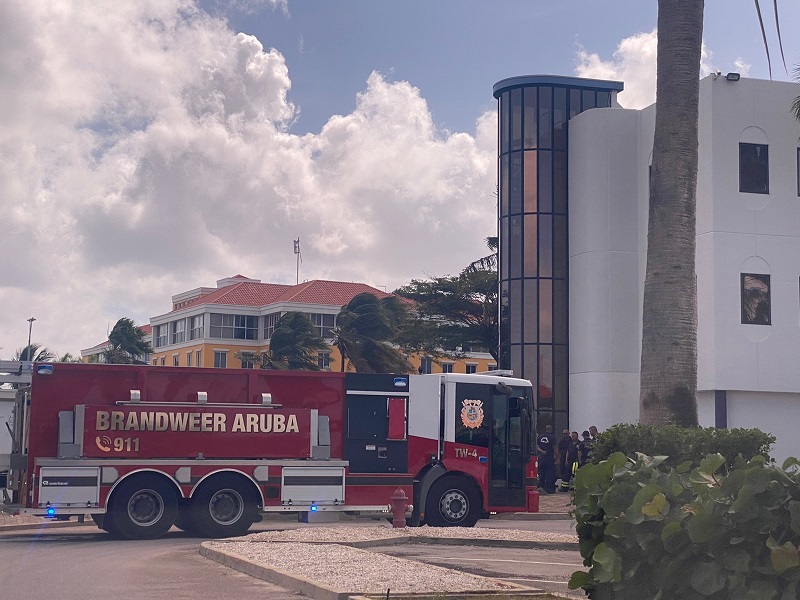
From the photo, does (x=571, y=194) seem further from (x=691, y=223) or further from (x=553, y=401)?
(x=691, y=223)

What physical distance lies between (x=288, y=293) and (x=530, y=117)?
54575 mm

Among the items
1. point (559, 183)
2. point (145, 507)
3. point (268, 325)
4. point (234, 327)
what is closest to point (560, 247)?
point (559, 183)

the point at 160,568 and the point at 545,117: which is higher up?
the point at 545,117

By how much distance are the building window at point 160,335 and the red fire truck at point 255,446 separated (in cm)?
7960

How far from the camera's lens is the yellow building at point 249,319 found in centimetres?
8612

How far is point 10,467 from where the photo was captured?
57.9 ft

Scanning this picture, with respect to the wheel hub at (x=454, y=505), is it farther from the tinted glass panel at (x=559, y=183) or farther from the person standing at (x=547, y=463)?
the tinted glass panel at (x=559, y=183)

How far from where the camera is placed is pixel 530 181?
38.0 m

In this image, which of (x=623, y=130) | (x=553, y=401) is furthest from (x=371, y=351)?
(x=623, y=130)

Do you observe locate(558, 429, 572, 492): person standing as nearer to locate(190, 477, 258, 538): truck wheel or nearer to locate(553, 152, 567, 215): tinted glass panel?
locate(190, 477, 258, 538): truck wheel

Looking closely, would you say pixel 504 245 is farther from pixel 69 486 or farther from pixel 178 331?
pixel 178 331

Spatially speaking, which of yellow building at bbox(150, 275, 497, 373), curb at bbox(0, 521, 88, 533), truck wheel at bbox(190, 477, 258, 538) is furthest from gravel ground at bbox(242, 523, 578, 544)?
yellow building at bbox(150, 275, 497, 373)

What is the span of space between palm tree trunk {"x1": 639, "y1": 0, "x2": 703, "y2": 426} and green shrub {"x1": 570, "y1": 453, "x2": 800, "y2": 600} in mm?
6060

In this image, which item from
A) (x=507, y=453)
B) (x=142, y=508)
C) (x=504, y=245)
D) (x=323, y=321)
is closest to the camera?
(x=142, y=508)
